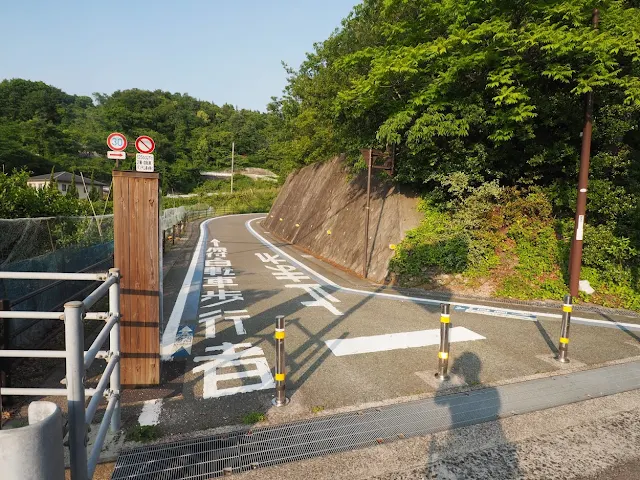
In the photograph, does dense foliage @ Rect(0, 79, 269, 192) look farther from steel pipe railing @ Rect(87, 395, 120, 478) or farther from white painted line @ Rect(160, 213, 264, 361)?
steel pipe railing @ Rect(87, 395, 120, 478)

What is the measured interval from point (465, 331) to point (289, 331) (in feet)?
9.85

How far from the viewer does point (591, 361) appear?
5.20 meters

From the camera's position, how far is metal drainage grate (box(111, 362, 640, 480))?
9.59 ft

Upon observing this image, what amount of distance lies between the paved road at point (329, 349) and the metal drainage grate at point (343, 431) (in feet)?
0.70

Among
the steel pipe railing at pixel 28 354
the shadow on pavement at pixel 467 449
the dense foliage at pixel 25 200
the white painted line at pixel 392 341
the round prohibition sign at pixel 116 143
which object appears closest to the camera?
the steel pipe railing at pixel 28 354

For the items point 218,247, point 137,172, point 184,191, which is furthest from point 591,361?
point 184,191

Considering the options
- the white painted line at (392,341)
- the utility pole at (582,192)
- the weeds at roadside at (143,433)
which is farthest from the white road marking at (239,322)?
the utility pole at (582,192)

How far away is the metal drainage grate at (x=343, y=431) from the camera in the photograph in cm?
Answer: 292

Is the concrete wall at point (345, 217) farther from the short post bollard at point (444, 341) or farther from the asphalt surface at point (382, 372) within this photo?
the short post bollard at point (444, 341)

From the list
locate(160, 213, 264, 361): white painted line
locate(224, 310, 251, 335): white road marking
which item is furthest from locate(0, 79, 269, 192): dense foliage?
locate(224, 310, 251, 335): white road marking

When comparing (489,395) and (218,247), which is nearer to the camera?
(489,395)

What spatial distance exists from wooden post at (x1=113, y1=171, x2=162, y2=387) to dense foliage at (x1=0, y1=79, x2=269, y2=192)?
209ft

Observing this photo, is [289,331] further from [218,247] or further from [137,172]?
→ [218,247]

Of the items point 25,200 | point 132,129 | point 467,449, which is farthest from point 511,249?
point 132,129
